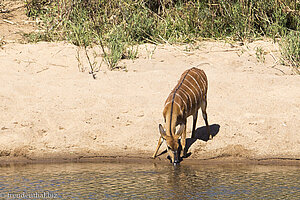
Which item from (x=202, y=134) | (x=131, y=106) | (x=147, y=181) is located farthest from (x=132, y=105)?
(x=147, y=181)

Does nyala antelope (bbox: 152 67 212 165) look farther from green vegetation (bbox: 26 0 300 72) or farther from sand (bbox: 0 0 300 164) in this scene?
green vegetation (bbox: 26 0 300 72)

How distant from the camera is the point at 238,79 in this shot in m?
9.38

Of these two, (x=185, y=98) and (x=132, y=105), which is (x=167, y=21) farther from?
(x=185, y=98)

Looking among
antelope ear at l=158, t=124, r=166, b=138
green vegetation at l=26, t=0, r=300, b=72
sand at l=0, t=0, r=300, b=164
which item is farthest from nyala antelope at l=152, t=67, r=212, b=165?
green vegetation at l=26, t=0, r=300, b=72

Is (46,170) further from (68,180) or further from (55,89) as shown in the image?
(55,89)

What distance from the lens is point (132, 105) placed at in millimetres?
8383

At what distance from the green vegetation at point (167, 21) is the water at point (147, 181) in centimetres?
429

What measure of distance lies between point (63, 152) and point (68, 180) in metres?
1.06

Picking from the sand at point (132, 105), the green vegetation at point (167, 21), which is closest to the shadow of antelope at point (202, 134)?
the sand at point (132, 105)

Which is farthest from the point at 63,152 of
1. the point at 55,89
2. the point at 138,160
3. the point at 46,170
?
the point at 55,89

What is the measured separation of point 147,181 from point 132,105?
2.08m

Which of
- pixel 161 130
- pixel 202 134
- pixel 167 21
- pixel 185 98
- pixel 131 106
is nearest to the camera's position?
pixel 161 130

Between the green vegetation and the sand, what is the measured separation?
2.15 ft

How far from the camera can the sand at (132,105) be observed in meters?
7.59
